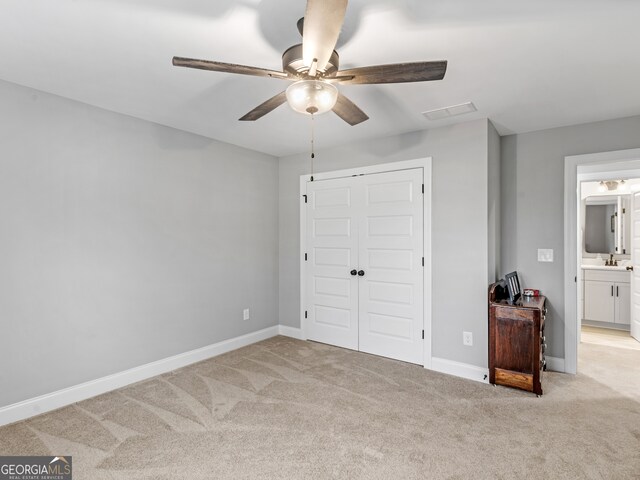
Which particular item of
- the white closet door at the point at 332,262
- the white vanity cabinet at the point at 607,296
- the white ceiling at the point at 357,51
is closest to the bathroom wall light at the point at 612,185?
the white vanity cabinet at the point at 607,296

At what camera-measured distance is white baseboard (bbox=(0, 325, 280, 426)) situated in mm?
2451

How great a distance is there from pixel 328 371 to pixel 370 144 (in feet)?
8.14

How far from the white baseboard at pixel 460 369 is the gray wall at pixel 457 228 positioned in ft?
0.14

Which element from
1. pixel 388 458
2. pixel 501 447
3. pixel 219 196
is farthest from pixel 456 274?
pixel 219 196

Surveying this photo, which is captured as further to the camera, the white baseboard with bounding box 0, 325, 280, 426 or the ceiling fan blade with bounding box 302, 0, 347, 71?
the white baseboard with bounding box 0, 325, 280, 426

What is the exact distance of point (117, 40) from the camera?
75.5 inches

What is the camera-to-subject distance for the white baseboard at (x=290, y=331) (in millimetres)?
4461

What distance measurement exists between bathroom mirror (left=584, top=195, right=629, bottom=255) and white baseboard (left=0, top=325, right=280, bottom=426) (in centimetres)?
541

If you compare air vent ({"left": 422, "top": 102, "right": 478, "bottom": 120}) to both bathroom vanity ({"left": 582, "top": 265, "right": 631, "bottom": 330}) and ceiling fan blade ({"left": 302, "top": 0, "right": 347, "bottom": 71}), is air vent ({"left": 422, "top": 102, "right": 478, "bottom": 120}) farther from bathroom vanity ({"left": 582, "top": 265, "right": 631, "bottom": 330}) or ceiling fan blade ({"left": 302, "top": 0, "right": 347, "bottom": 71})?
bathroom vanity ({"left": 582, "top": 265, "right": 631, "bottom": 330})

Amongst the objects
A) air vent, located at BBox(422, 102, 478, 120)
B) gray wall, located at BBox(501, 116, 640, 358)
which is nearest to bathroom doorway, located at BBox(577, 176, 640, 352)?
gray wall, located at BBox(501, 116, 640, 358)

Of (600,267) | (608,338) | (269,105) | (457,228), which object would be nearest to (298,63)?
(269,105)

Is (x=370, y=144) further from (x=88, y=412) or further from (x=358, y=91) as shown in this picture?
(x=88, y=412)

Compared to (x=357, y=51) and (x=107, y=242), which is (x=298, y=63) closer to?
(x=357, y=51)

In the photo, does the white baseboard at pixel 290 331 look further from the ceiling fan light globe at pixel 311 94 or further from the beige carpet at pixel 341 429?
the ceiling fan light globe at pixel 311 94
